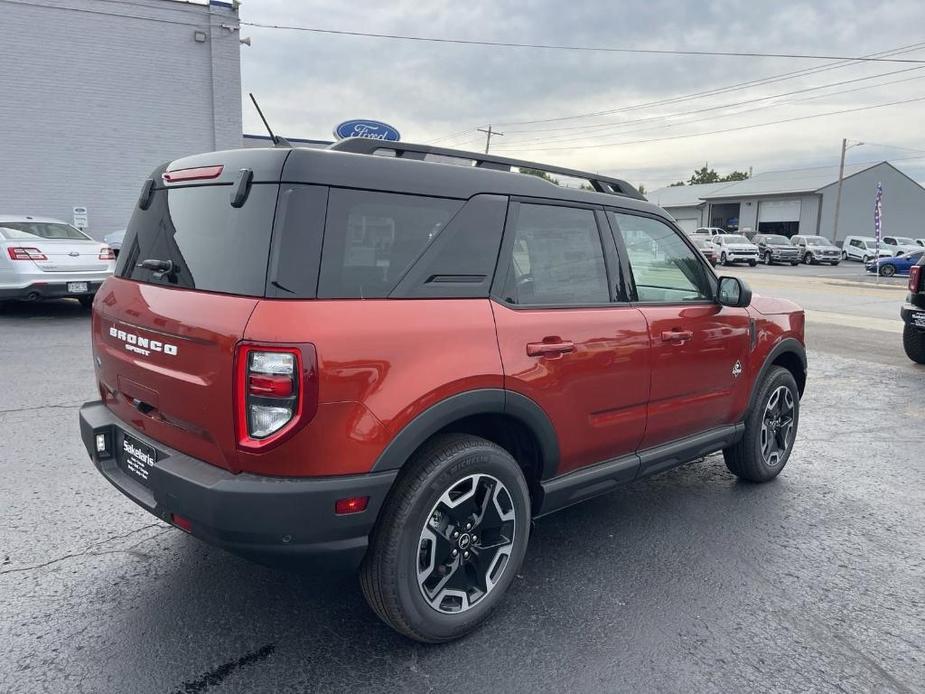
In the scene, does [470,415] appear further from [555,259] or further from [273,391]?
[555,259]

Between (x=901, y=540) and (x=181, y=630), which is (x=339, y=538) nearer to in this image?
(x=181, y=630)

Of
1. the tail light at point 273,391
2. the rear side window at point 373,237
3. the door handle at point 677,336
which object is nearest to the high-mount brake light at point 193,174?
the rear side window at point 373,237

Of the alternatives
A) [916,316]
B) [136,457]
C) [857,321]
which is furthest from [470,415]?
[857,321]

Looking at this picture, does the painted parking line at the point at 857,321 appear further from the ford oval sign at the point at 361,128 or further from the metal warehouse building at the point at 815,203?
the metal warehouse building at the point at 815,203

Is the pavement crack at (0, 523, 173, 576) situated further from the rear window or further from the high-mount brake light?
the high-mount brake light

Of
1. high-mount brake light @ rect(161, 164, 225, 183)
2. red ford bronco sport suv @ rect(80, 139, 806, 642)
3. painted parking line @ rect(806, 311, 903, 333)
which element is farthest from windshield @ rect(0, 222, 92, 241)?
painted parking line @ rect(806, 311, 903, 333)

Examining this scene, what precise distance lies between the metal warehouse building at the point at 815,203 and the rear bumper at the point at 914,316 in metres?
42.8

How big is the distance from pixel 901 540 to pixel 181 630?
3696 millimetres

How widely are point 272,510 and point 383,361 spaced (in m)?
0.62

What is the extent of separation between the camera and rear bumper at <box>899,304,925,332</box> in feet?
27.7

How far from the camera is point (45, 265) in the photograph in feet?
31.4

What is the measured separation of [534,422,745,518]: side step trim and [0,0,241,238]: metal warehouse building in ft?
60.7

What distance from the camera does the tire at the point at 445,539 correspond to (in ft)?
8.14

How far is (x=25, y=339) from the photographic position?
8625 mm
